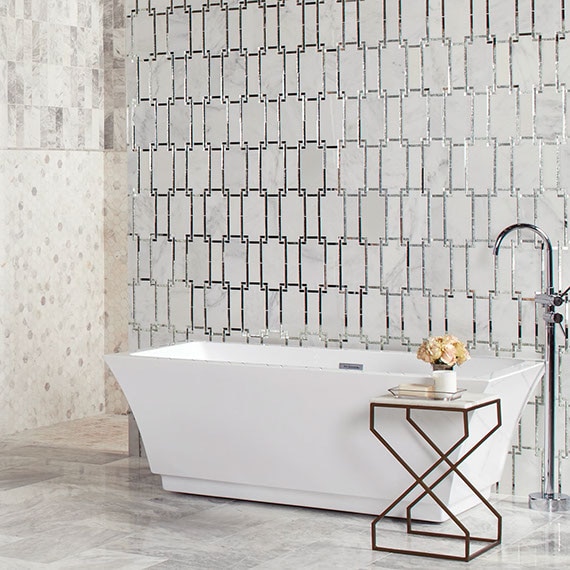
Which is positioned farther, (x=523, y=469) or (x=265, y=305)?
(x=265, y=305)

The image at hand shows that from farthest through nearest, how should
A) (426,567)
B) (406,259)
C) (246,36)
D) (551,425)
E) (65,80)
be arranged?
1. (65,80)
2. (246,36)
3. (406,259)
4. (551,425)
5. (426,567)

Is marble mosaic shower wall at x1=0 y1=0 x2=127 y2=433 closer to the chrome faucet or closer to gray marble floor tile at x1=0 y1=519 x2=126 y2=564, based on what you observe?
gray marble floor tile at x1=0 y1=519 x2=126 y2=564


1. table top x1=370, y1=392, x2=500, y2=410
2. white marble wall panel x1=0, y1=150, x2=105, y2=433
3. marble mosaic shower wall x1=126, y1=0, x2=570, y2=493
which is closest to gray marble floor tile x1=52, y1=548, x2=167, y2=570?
table top x1=370, y1=392, x2=500, y2=410

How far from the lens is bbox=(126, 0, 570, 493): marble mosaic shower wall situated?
18.5 feet

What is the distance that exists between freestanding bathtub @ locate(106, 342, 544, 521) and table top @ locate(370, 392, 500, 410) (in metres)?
0.07

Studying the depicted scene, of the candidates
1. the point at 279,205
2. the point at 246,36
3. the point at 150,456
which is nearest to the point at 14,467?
the point at 150,456

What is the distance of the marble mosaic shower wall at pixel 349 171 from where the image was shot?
5637mm

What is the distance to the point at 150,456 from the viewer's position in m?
5.75

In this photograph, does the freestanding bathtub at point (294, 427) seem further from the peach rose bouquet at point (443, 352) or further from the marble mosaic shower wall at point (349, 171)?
the marble mosaic shower wall at point (349, 171)

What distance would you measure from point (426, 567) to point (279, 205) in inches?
91.5

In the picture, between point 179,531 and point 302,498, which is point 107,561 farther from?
point 302,498

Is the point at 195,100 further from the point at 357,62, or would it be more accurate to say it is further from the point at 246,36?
the point at 357,62

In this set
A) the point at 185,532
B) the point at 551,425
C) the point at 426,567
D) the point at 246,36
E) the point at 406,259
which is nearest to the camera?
the point at 426,567

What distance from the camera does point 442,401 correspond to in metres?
4.76
